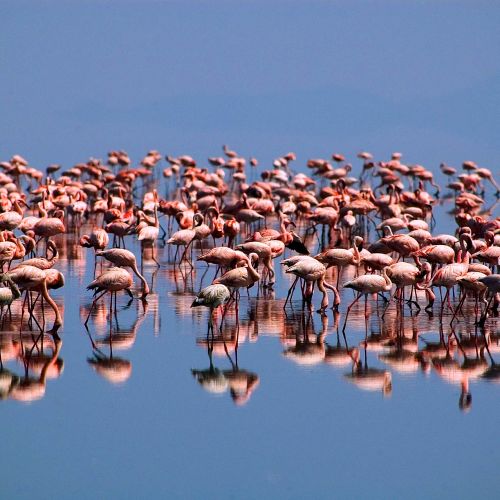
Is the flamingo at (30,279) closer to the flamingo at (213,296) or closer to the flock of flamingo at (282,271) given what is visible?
the flock of flamingo at (282,271)

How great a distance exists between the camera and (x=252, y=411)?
970 cm

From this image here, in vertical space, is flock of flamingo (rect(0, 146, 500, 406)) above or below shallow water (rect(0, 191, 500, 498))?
above

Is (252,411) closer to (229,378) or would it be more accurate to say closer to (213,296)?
(229,378)

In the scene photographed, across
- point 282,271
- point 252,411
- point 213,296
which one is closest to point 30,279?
point 213,296

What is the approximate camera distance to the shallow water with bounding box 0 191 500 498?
8203 mm

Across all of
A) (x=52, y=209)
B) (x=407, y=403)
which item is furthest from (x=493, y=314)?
(x=52, y=209)

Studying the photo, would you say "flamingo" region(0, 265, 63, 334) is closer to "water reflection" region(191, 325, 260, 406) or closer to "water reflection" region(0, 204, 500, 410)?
"water reflection" region(0, 204, 500, 410)

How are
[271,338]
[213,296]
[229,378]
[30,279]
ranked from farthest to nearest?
Result: [271,338] → [30,279] → [213,296] → [229,378]

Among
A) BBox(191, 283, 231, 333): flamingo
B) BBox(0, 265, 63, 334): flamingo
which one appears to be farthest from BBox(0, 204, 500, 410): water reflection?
BBox(191, 283, 231, 333): flamingo

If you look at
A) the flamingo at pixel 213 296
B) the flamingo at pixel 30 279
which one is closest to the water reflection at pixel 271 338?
the flamingo at pixel 30 279

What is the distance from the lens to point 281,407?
982 centimetres

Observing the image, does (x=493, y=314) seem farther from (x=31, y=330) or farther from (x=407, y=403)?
(x=31, y=330)

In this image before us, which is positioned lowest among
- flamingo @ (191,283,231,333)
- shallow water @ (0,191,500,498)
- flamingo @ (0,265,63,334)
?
shallow water @ (0,191,500,498)

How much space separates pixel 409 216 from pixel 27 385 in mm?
12275
